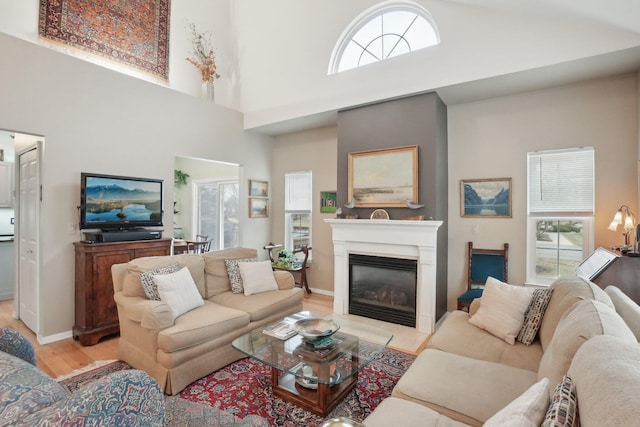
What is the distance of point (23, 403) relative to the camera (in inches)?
30.6

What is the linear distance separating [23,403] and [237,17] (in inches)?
230

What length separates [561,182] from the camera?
3494 millimetres

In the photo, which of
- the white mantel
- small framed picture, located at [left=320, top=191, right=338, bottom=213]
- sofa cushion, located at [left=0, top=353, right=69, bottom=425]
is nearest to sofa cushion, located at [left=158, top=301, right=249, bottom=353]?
sofa cushion, located at [left=0, top=353, right=69, bottom=425]

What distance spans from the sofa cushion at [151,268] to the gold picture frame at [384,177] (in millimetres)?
2154

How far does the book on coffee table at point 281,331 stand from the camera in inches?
96.0

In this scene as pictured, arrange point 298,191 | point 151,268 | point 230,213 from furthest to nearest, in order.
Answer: point 230,213, point 298,191, point 151,268

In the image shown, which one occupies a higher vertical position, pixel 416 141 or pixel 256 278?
pixel 416 141

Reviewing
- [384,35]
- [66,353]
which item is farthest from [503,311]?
[66,353]

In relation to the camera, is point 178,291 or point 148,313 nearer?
point 148,313

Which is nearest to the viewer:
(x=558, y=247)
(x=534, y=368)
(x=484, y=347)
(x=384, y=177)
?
(x=534, y=368)

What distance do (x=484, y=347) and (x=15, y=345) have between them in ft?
8.49

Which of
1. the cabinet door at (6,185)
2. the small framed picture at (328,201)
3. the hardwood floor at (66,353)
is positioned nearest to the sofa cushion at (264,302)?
the hardwood floor at (66,353)

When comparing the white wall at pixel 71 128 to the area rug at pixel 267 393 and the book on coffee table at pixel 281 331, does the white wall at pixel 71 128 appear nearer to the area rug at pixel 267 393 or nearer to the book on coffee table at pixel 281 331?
the area rug at pixel 267 393

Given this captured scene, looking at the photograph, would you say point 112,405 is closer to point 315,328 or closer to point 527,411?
point 527,411
